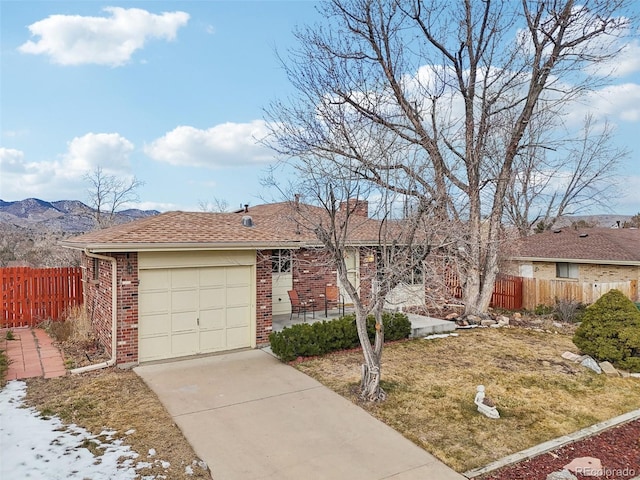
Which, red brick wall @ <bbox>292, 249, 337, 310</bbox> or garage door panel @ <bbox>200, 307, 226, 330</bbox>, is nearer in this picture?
garage door panel @ <bbox>200, 307, 226, 330</bbox>

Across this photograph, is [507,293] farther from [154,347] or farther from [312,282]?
[154,347]

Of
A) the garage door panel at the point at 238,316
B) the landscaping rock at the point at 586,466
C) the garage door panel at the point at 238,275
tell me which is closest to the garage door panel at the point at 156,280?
the garage door panel at the point at 238,275

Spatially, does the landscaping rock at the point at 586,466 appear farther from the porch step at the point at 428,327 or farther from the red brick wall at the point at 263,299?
the red brick wall at the point at 263,299

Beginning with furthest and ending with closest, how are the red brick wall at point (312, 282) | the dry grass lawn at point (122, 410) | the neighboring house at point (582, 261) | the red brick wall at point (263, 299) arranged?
the neighboring house at point (582, 261) < the red brick wall at point (312, 282) < the red brick wall at point (263, 299) < the dry grass lawn at point (122, 410)

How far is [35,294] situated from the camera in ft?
39.1

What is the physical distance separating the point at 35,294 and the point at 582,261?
19986 millimetres

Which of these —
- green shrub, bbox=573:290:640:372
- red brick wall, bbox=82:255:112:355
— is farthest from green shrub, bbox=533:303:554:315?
red brick wall, bbox=82:255:112:355

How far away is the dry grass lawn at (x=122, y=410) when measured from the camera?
185 inches

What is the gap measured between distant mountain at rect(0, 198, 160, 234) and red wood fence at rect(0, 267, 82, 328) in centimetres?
865

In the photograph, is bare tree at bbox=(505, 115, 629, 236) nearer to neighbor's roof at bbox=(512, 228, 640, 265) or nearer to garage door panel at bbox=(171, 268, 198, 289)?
neighbor's roof at bbox=(512, 228, 640, 265)

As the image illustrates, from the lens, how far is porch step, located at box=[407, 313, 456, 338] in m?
11.0

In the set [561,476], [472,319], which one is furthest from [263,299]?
[472,319]

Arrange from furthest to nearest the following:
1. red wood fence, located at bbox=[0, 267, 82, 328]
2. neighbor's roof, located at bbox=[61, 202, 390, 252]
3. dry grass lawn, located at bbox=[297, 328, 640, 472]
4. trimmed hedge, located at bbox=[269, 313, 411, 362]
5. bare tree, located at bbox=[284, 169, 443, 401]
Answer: red wood fence, located at bbox=[0, 267, 82, 328] < trimmed hedge, located at bbox=[269, 313, 411, 362] < neighbor's roof, located at bbox=[61, 202, 390, 252] < bare tree, located at bbox=[284, 169, 443, 401] < dry grass lawn, located at bbox=[297, 328, 640, 472]

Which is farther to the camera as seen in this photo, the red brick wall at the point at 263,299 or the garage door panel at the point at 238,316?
the red brick wall at the point at 263,299
